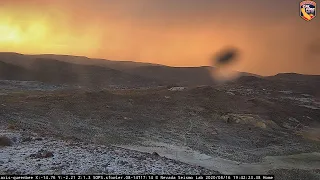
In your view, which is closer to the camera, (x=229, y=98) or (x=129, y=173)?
(x=129, y=173)

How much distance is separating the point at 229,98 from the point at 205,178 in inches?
1335

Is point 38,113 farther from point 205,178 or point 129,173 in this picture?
point 205,178

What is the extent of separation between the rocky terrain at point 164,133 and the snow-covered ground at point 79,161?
0.14 ft

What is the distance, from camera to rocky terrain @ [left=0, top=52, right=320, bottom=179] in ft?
52.6

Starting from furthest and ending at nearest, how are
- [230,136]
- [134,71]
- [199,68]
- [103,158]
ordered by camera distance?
[199,68] < [134,71] < [230,136] < [103,158]

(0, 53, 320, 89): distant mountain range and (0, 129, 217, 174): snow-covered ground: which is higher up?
(0, 53, 320, 89): distant mountain range

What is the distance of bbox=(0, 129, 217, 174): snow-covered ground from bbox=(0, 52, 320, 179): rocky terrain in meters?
0.04

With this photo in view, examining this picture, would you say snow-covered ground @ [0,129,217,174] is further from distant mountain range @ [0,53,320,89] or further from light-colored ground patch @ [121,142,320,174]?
distant mountain range @ [0,53,320,89]

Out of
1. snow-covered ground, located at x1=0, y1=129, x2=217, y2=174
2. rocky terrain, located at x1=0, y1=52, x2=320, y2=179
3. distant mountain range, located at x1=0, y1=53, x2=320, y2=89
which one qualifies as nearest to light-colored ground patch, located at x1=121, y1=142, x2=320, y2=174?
rocky terrain, located at x1=0, y1=52, x2=320, y2=179

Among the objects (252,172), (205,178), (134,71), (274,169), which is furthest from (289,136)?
(134,71)

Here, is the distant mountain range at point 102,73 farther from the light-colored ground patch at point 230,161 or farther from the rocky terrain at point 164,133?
the light-colored ground patch at point 230,161

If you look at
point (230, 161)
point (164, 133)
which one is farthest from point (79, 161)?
point (164, 133)

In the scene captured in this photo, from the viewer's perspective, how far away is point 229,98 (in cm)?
4659

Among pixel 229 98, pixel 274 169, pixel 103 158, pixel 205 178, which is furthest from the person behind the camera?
pixel 229 98
